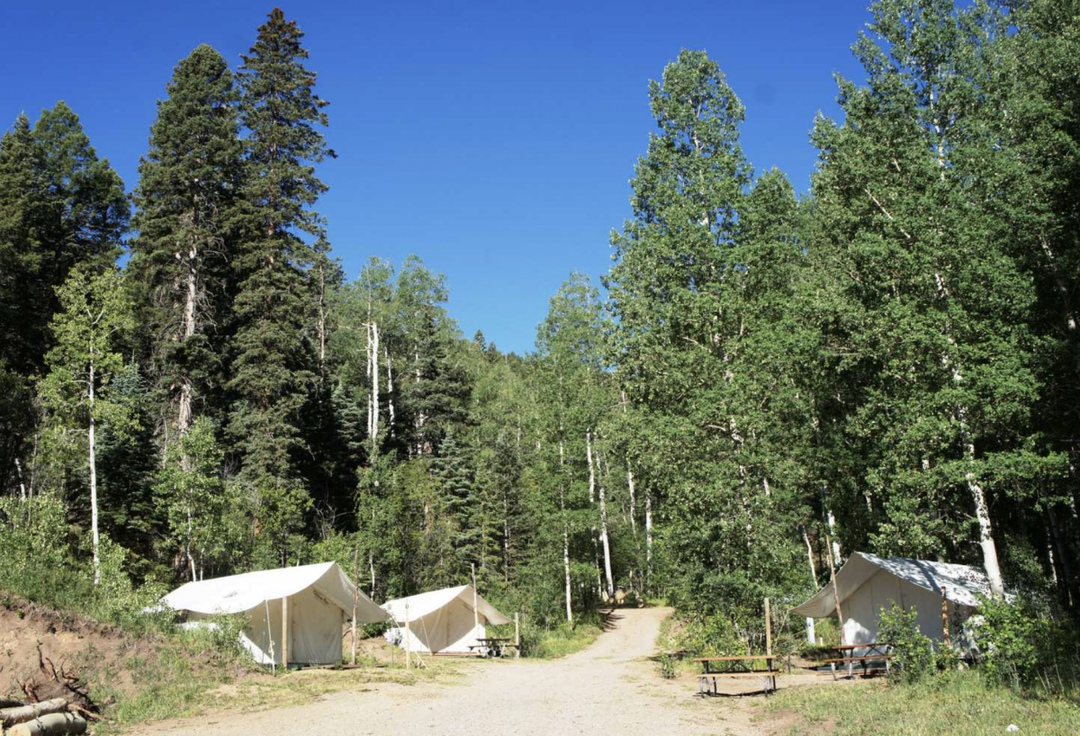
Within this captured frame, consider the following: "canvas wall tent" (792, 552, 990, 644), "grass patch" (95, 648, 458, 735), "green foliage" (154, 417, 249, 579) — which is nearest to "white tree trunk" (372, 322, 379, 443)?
"green foliage" (154, 417, 249, 579)

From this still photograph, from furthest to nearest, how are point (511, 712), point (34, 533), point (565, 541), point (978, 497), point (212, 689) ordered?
point (565, 541), point (34, 533), point (978, 497), point (212, 689), point (511, 712)

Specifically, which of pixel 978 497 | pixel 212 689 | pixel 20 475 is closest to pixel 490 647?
pixel 212 689

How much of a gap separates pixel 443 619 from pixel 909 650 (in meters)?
18.4

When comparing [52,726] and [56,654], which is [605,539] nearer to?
[56,654]

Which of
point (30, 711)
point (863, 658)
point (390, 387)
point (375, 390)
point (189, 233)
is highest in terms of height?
point (189, 233)

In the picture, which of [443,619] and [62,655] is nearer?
[62,655]

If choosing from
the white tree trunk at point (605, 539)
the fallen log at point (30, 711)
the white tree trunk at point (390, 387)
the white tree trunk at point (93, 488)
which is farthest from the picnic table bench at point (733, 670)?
the white tree trunk at point (390, 387)

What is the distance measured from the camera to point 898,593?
18.9m

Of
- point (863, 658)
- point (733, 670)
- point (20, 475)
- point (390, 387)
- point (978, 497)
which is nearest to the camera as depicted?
point (863, 658)

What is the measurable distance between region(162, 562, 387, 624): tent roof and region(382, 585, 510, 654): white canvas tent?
5087mm

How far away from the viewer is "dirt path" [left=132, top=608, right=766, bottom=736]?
33.7 feet

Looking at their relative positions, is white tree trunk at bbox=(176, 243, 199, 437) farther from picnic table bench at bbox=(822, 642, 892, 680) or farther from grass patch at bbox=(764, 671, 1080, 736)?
grass patch at bbox=(764, 671, 1080, 736)

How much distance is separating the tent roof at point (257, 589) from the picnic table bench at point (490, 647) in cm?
737

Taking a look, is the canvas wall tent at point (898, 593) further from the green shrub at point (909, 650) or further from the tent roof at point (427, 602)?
the tent roof at point (427, 602)
